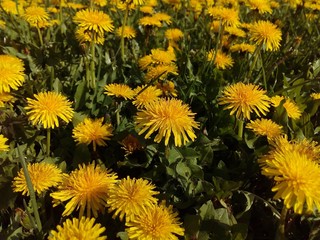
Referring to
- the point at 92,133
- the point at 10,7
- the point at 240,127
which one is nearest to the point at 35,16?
the point at 10,7

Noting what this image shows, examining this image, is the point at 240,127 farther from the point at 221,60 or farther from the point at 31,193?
the point at 31,193

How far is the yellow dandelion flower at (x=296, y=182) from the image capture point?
3.48 feet

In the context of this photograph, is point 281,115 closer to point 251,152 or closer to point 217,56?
point 251,152

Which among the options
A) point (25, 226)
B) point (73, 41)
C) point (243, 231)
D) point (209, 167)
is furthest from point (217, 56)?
point (25, 226)

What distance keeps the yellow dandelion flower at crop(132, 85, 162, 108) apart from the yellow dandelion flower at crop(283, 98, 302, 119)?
58cm

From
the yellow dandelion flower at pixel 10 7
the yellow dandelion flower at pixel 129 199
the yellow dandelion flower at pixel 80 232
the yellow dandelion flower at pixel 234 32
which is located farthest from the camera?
the yellow dandelion flower at pixel 10 7

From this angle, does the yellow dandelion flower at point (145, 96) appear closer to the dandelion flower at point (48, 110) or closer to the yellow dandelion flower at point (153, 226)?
the dandelion flower at point (48, 110)

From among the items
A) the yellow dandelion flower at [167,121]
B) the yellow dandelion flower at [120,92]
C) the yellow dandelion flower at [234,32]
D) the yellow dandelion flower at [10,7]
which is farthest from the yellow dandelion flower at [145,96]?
the yellow dandelion flower at [10,7]

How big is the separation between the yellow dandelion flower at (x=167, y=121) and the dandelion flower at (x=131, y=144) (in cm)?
22

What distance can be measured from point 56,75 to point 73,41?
1.40 feet

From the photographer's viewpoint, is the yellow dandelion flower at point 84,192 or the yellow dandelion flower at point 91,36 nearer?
the yellow dandelion flower at point 84,192

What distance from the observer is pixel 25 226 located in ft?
4.27

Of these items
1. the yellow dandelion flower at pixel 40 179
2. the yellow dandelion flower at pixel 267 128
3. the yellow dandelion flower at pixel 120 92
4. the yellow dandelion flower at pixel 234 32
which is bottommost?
the yellow dandelion flower at pixel 40 179

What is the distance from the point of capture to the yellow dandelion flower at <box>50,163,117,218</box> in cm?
125
